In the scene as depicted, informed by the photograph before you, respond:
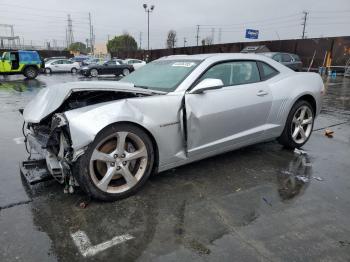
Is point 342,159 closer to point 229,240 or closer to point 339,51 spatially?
point 229,240

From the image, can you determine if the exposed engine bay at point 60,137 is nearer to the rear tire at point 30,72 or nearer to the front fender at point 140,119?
the front fender at point 140,119

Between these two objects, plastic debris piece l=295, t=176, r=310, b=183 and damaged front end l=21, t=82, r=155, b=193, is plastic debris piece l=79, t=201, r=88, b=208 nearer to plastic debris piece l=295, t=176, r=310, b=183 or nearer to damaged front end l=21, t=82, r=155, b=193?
damaged front end l=21, t=82, r=155, b=193

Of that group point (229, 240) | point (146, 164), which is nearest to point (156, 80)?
point (146, 164)

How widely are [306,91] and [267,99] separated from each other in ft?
2.98

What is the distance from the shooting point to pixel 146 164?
3.30 m

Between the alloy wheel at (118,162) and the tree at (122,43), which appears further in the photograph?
the tree at (122,43)

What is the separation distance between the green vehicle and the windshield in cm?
1794

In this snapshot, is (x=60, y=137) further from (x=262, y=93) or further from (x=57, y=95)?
(x=262, y=93)

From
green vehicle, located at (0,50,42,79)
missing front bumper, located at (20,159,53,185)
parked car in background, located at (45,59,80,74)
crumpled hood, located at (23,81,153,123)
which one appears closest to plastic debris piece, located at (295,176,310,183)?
crumpled hood, located at (23,81,153,123)

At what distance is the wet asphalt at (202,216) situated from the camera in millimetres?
2420

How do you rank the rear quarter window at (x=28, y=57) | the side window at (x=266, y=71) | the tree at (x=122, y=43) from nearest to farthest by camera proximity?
the side window at (x=266, y=71) → the rear quarter window at (x=28, y=57) → the tree at (x=122, y=43)

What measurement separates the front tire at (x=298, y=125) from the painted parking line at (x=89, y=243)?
10.1 feet

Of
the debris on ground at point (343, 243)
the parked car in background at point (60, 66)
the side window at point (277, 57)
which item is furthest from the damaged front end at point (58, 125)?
the parked car in background at point (60, 66)

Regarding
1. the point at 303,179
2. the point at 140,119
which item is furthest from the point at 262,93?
the point at 140,119
